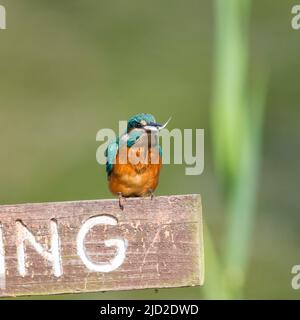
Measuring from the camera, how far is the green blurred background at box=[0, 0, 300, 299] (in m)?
4.07

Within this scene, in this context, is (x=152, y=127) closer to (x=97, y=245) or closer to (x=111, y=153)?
(x=111, y=153)

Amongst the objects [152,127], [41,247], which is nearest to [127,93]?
[152,127]

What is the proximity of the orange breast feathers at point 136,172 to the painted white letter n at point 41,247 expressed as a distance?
0.73 m

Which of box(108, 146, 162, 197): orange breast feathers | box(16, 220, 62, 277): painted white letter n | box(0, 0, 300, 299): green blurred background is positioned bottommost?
box(16, 220, 62, 277): painted white letter n

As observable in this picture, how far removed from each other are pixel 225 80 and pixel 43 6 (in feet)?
11.2

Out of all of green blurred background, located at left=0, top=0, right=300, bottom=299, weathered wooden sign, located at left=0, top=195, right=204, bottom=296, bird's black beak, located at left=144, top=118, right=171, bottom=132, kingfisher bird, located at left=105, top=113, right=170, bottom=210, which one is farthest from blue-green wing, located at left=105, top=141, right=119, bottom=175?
green blurred background, located at left=0, top=0, right=300, bottom=299

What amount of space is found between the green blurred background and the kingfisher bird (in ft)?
4.22

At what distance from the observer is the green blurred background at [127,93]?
4066 millimetres

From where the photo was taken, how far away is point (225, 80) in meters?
1.67

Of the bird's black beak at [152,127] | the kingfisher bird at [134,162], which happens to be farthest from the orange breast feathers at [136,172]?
the bird's black beak at [152,127]

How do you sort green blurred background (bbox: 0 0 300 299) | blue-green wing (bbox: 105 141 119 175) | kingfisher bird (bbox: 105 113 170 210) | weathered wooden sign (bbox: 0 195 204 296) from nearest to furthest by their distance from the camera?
weathered wooden sign (bbox: 0 195 204 296) < kingfisher bird (bbox: 105 113 170 210) < blue-green wing (bbox: 105 141 119 175) < green blurred background (bbox: 0 0 300 299)

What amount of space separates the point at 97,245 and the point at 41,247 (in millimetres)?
103

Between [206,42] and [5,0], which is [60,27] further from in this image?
[206,42]

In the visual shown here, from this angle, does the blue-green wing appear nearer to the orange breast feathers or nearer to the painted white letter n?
the orange breast feathers
